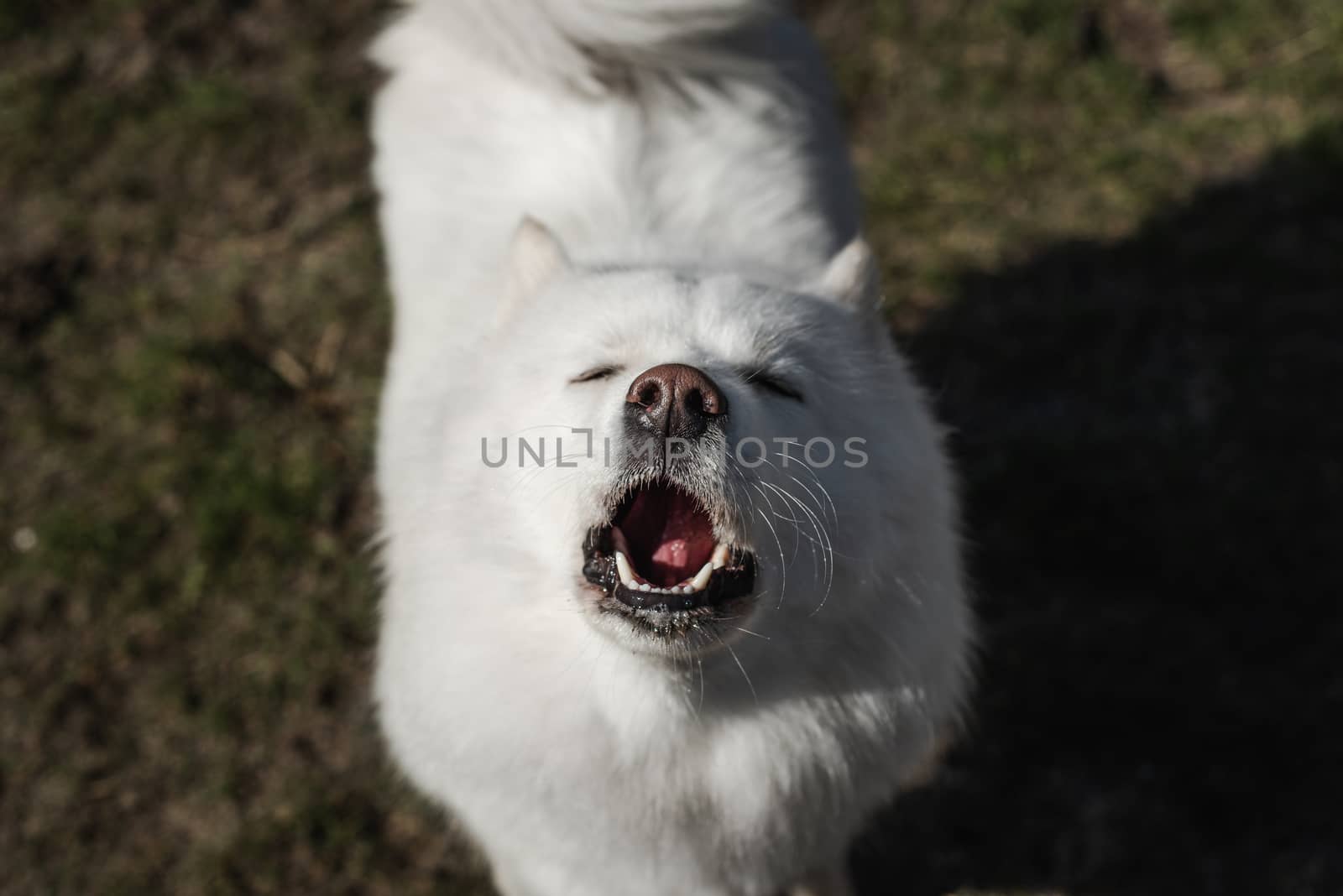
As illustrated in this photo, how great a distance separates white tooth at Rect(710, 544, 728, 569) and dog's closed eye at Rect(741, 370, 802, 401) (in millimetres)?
346

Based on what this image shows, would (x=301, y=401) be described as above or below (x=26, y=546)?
above

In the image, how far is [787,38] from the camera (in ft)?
11.7

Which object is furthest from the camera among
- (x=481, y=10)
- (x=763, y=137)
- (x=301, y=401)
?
(x=301, y=401)

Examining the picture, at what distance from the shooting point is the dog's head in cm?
198

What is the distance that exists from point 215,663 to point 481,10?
8.15ft

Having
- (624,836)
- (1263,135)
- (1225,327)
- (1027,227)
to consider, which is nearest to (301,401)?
(624,836)

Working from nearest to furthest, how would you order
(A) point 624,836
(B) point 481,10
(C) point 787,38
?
(A) point 624,836
(B) point 481,10
(C) point 787,38

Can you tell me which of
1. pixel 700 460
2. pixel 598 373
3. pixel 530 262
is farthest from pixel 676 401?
pixel 530 262

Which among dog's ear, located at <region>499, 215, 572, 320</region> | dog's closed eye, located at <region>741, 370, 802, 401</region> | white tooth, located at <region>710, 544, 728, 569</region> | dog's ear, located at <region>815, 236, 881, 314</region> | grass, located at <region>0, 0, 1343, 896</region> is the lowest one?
grass, located at <region>0, 0, 1343, 896</region>

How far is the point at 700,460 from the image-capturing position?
1.97 m

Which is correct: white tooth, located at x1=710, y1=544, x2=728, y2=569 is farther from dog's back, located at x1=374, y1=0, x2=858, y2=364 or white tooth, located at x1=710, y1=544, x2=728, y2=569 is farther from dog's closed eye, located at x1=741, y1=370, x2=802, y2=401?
dog's back, located at x1=374, y1=0, x2=858, y2=364

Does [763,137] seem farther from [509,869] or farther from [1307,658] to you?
[1307,658]

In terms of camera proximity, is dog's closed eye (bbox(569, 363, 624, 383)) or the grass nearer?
dog's closed eye (bbox(569, 363, 624, 383))

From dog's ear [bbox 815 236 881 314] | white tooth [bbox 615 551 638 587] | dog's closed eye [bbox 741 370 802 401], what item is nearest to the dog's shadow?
dog's ear [bbox 815 236 881 314]
